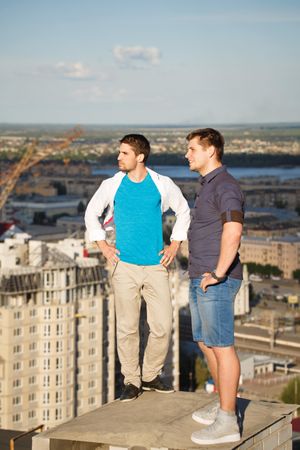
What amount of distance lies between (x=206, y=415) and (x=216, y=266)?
73 centimetres

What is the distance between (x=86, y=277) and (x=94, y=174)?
324 ft

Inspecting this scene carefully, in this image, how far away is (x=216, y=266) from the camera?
284 inches

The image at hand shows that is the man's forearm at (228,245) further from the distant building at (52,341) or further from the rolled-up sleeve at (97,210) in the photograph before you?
the distant building at (52,341)

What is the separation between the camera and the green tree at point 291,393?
39.1m

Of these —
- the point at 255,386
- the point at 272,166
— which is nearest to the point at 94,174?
the point at 272,166

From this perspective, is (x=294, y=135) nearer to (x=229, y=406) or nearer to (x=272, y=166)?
(x=272, y=166)

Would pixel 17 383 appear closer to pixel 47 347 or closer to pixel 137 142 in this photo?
pixel 47 347

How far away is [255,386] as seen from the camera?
141 feet

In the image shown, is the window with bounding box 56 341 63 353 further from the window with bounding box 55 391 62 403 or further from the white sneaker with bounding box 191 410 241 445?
the white sneaker with bounding box 191 410 241 445

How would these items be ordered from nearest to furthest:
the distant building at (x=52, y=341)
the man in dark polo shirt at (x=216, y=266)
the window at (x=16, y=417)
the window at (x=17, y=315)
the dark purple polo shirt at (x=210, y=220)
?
the man in dark polo shirt at (x=216, y=266) < the dark purple polo shirt at (x=210, y=220) < the window at (x=16, y=417) < the distant building at (x=52, y=341) < the window at (x=17, y=315)

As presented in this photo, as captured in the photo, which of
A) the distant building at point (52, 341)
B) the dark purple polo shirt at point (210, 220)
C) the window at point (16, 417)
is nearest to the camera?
the dark purple polo shirt at point (210, 220)

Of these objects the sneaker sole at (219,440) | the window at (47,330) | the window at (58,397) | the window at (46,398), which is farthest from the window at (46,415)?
the sneaker sole at (219,440)

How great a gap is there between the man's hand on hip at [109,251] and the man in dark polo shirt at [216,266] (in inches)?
22.1

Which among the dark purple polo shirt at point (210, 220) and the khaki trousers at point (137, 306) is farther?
the khaki trousers at point (137, 306)
